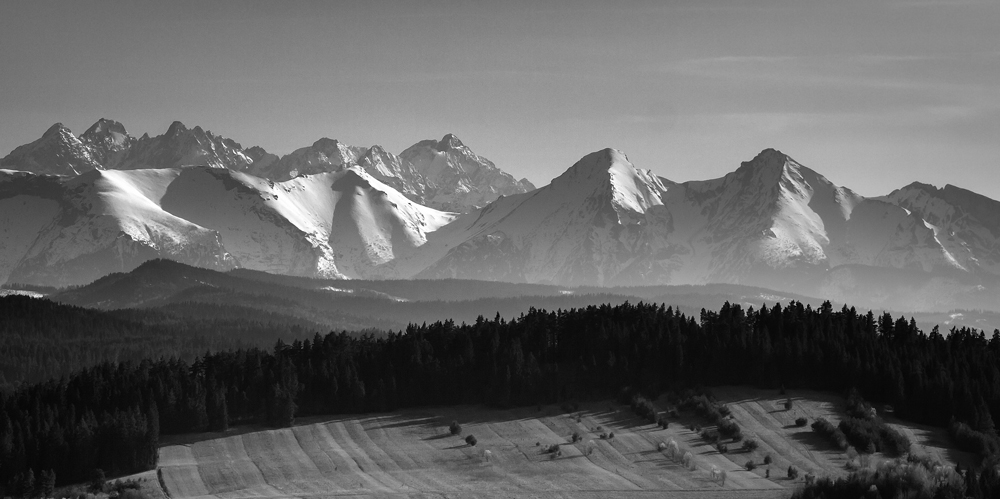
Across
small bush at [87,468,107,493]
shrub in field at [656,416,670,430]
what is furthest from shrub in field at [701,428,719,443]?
small bush at [87,468,107,493]

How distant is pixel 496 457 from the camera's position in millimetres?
161875

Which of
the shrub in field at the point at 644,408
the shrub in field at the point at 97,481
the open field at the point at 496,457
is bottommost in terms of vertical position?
the shrub in field at the point at 97,481

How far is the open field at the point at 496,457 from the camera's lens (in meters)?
147

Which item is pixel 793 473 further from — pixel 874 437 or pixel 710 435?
pixel 874 437

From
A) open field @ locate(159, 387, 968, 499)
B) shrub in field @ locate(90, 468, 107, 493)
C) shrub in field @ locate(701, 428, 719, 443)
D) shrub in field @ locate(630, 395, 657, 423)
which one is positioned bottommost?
shrub in field @ locate(90, 468, 107, 493)

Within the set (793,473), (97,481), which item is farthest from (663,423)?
(97,481)

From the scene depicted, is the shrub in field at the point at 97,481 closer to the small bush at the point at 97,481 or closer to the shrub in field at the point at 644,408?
the small bush at the point at 97,481

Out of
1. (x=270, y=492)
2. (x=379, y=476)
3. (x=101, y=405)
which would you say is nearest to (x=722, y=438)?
(x=379, y=476)

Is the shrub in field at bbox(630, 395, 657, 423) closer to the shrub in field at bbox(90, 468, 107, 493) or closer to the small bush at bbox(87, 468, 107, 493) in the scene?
the small bush at bbox(87, 468, 107, 493)

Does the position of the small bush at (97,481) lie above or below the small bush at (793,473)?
below

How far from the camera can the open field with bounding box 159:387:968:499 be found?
146625 millimetres

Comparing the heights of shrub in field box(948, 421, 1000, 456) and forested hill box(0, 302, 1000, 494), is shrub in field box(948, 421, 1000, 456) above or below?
below

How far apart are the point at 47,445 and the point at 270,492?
103ft

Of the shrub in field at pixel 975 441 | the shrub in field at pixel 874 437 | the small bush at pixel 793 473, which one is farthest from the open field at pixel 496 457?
the shrub in field at pixel 975 441
